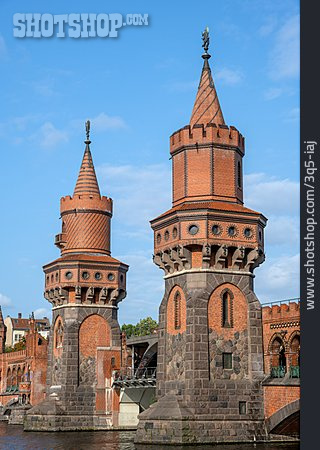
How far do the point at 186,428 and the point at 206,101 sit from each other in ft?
64.9

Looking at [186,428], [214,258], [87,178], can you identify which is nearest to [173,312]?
[214,258]

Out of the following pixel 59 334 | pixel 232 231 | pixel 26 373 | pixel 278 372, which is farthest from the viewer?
pixel 26 373

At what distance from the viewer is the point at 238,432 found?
41.1 m

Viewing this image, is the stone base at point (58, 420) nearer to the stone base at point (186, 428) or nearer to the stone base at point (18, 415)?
the stone base at point (18, 415)

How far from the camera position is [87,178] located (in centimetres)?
6397

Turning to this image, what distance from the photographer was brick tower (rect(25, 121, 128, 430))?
5822 cm

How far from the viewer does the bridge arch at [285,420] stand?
1575 inches

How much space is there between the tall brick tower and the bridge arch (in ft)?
2.15

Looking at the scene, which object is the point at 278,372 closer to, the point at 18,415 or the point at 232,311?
the point at 232,311

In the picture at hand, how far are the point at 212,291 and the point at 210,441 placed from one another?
26.7ft

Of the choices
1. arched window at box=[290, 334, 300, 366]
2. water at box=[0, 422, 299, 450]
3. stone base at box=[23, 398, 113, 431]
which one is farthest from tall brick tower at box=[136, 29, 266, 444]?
stone base at box=[23, 398, 113, 431]

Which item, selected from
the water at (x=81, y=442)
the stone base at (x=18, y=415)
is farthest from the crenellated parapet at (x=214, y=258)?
the stone base at (x=18, y=415)

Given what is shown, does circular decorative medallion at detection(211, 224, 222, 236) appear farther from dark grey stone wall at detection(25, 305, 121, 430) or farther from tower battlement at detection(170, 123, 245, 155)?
dark grey stone wall at detection(25, 305, 121, 430)
